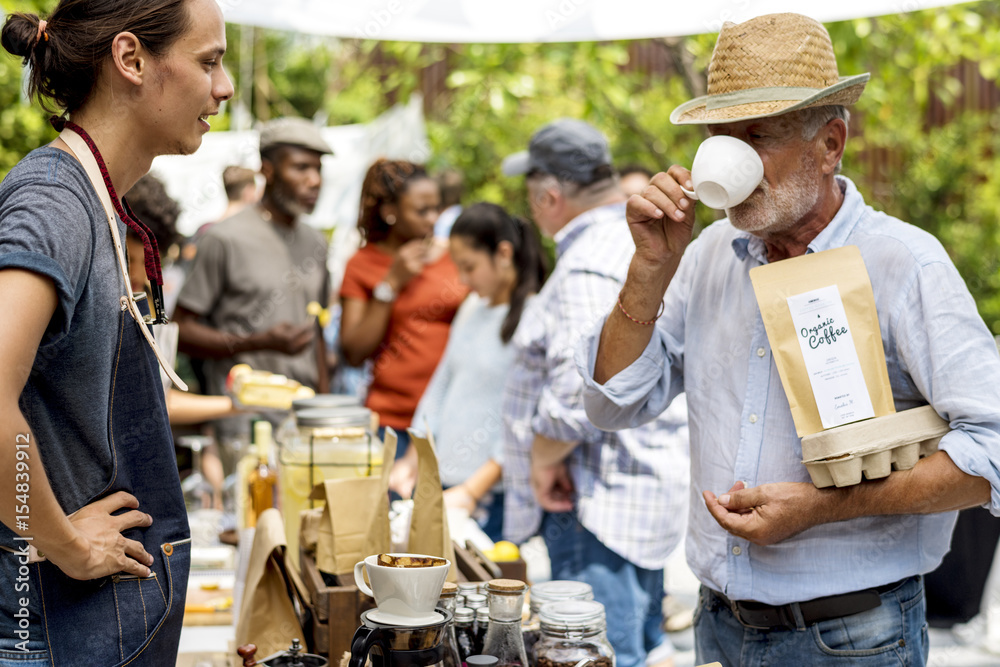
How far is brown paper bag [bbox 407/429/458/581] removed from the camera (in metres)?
1.79

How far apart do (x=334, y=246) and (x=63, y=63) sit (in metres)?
6.12

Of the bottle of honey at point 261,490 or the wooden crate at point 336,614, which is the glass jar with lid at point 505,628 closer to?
the wooden crate at point 336,614

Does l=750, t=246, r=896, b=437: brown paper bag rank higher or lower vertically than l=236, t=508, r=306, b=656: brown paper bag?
higher

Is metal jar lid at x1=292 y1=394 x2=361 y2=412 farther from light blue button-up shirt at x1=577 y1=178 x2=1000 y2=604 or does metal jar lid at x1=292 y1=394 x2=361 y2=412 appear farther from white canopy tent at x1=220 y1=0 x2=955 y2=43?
white canopy tent at x1=220 y1=0 x2=955 y2=43

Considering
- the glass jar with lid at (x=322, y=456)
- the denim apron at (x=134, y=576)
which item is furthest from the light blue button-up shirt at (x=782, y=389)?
the denim apron at (x=134, y=576)

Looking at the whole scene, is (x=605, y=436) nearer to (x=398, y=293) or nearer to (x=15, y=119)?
(x=398, y=293)

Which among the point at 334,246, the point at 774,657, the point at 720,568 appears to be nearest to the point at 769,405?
the point at 720,568

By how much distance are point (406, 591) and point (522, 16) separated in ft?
8.87

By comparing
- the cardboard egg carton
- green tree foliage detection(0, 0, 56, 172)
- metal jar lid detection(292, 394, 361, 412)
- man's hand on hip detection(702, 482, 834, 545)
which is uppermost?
green tree foliage detection(0, 0, 56, 172)

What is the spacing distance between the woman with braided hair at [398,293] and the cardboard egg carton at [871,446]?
8.54ft

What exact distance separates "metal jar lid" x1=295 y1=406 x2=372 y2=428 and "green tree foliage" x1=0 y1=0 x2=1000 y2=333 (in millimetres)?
2971

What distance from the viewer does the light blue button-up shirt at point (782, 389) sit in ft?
4.94

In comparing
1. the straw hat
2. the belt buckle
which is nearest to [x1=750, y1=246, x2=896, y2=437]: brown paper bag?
the straw hat

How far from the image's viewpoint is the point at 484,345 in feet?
11.8
